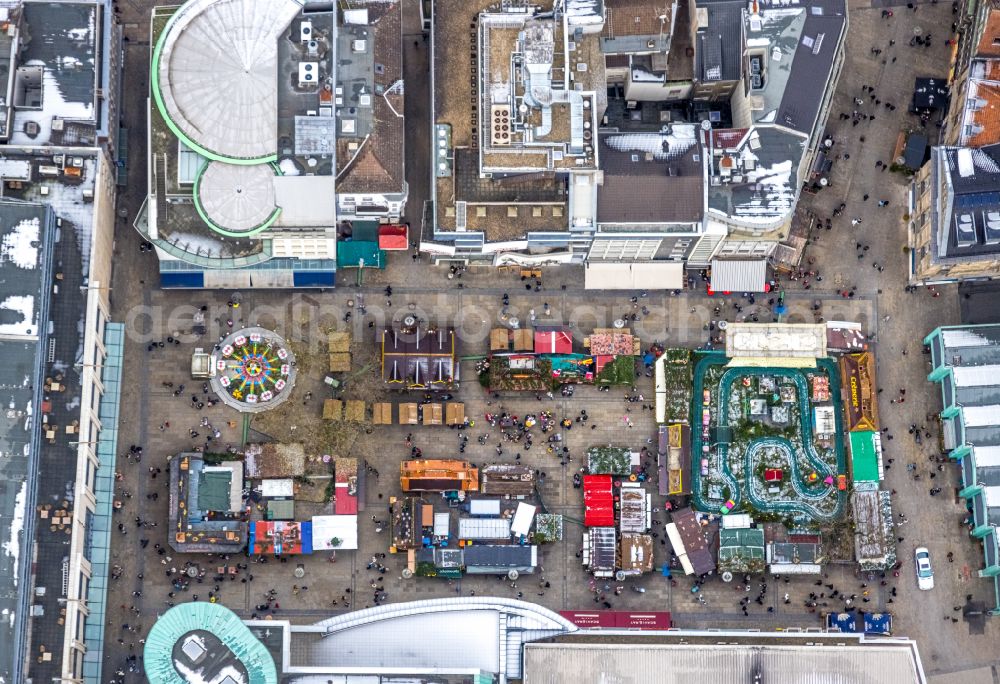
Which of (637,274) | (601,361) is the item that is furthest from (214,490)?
(637,274)

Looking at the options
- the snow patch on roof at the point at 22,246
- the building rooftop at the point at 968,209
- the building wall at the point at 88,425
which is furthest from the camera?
the building rooftop at the point at 968,209

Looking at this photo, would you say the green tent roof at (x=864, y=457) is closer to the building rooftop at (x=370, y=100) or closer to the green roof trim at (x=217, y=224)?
the building rooftop at (x=370, y=100)

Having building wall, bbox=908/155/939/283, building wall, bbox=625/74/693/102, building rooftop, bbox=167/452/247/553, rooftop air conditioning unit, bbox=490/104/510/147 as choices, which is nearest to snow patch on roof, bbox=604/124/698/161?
building wall, bbox=625/74/693/102

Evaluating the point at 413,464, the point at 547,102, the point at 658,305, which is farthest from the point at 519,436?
the point at 547,102

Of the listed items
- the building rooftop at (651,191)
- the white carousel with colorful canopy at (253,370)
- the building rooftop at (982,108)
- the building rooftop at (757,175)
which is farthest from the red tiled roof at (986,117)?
the white carousel with colorful canopy at (253,370)

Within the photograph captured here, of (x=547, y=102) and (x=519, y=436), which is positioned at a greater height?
(x=547, y=102)

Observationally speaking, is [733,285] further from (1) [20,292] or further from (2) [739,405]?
(1) [20,292]

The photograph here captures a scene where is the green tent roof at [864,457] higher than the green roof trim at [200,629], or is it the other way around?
the green tent roof at [864,457]

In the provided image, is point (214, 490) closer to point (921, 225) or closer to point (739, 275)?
point (739, 275)

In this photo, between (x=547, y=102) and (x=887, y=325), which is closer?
(x=547, y=102)
